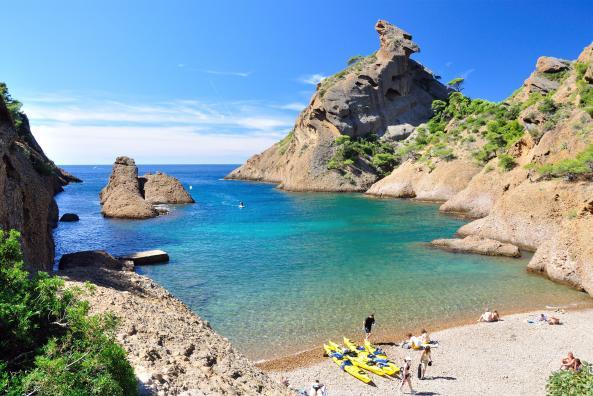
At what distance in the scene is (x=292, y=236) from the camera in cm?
4359

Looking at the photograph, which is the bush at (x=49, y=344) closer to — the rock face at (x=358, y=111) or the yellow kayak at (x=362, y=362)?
the yellow kayak at (x=362, y=362)

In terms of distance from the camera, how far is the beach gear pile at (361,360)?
1584 centimetres

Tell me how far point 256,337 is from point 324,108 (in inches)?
3447

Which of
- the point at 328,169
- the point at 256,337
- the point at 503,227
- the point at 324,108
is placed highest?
the point at 324,108

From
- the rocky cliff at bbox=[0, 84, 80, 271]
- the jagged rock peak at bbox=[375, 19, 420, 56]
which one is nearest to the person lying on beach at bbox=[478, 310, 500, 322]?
the rocky cliff at bbox=[0, 84, 80, 271]

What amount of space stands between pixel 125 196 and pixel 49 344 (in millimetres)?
53015

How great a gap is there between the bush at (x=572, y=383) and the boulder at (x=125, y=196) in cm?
5056

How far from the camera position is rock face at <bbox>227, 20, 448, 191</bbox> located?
321ft

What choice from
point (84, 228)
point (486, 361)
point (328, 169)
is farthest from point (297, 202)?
point (486, 361)

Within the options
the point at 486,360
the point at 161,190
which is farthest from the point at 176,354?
the point at 161,190

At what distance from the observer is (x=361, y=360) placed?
53.6 ft

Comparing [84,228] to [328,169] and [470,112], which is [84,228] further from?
[470,112]

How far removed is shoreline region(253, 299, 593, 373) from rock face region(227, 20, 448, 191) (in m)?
70.7

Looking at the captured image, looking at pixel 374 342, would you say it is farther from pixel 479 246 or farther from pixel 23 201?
pixel 479 246
